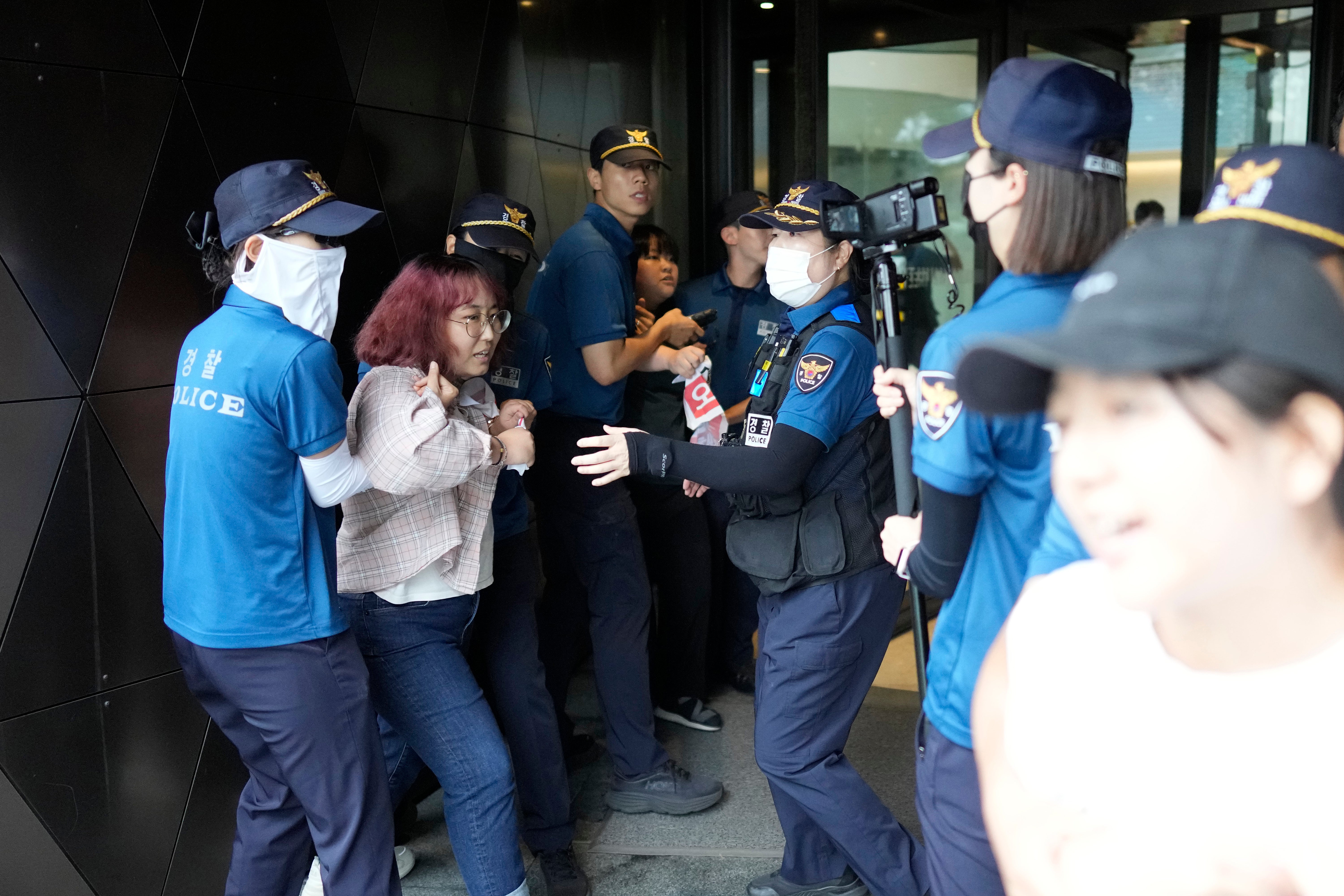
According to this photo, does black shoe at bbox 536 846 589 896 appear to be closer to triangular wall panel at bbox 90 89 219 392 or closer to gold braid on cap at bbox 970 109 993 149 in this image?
triangular wall panel at bbox 90 89 219 392

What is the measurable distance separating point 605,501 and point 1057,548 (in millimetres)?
1938

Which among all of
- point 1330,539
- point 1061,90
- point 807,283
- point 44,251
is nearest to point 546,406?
point 807,283

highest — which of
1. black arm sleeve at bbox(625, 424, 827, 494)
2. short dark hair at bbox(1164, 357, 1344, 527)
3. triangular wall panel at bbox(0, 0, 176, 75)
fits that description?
triangular wall panel at bbox(0, 0, 176, 75)

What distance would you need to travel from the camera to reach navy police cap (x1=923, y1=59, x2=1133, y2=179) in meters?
1.34

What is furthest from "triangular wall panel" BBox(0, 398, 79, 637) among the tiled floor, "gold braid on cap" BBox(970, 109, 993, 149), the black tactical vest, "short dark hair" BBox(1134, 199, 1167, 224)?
"short dark hair" BBox(1134, 199, 1167, 224)

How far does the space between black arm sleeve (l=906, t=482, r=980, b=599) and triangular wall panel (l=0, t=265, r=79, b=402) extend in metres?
1.57

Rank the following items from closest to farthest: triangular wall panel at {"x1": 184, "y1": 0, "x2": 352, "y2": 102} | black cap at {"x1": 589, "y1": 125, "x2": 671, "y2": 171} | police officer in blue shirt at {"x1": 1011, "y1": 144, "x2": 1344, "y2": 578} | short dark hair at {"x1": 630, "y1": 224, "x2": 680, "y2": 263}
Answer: police officer in blue shirt at {"x1": 1011, "y1": 144, "x2": 1344, "y2": 578} → triangular wall panel at {"x1": 184, "y1": 0, "x2": 352, "y2": 102} → black cap at {"x1": 589, "y1": 125, "x2": 671, "y2": 171} → short dark hair at {"x1": 630, "y1": 224, "x2": 680, "y2": 263}

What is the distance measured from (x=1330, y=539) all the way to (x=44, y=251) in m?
2.09

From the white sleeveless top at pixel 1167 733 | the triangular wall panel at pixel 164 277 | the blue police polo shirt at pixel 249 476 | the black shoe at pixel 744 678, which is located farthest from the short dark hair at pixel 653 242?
the white sleeveless top at pixel 1167 733

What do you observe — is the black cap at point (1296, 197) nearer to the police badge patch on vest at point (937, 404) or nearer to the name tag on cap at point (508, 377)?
the police badge patch on vest at point (937, 404)

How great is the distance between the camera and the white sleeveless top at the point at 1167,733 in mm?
606

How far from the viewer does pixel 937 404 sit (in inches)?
52.9

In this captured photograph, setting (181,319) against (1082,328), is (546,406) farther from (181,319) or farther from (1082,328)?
(1082,328)

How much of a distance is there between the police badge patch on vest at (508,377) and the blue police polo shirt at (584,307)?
297 mm
